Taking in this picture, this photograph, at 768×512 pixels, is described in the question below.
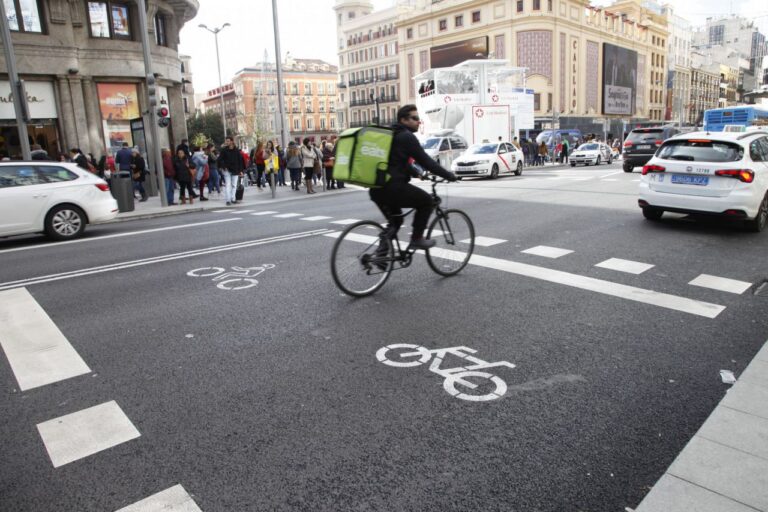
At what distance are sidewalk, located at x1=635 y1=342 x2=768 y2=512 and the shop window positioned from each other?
25759mm

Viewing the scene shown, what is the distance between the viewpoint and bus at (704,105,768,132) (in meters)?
31.9

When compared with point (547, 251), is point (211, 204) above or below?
above

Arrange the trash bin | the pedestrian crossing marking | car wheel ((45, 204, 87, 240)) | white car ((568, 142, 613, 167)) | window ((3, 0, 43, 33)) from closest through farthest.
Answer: the pedestrian crossing marking < car wheel ((45, 204, 87, 240)) < the trash bin < window ((3, 0, 43, 33)) < white car ((568, 142, 613, 167))

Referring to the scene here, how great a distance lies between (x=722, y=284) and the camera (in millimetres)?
6078

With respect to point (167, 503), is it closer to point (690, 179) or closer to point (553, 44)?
point (690, 179)

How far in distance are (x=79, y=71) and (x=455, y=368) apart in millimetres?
23442

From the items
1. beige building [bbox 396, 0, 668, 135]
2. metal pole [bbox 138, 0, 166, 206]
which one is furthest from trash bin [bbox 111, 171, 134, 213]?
beige building [bbox 396, 0, 668, 135]

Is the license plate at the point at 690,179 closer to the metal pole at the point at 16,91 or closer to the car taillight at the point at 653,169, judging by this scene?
the car taillight at the point at 653,169

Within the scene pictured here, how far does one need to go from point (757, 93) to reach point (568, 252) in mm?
36757

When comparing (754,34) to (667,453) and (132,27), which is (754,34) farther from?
(667,453)

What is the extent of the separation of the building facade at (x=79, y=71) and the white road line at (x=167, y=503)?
18.4 metres

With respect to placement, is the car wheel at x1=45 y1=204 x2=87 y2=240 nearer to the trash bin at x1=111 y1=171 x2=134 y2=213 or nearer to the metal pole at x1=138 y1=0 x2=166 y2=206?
the trash bin at x1=111 y1=171 x2=134 y2=213

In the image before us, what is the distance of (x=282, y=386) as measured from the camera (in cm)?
373

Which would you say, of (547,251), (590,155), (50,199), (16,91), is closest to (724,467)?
(547,251)
